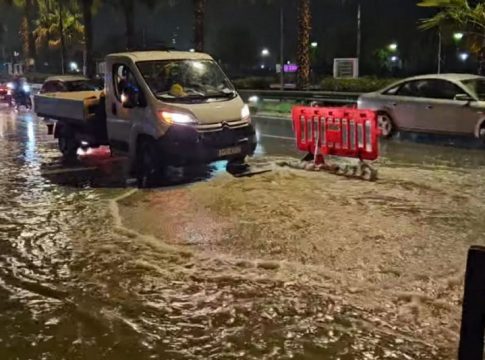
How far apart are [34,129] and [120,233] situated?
43.2ft

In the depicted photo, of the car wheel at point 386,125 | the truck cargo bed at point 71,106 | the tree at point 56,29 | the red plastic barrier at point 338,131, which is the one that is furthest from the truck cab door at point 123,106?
the tree at point 56,29

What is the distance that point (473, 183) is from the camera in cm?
995

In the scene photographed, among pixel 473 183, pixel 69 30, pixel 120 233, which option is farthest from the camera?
pixel 69 30

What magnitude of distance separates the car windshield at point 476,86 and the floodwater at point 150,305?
852 centimetres

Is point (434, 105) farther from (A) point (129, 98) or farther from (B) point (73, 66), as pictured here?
(B) point (73, 66)

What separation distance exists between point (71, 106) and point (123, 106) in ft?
7.02

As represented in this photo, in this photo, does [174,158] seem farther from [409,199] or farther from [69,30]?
[69,30]

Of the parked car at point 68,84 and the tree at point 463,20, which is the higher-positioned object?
the tree at point 463,20

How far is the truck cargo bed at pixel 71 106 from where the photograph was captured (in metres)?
12.2

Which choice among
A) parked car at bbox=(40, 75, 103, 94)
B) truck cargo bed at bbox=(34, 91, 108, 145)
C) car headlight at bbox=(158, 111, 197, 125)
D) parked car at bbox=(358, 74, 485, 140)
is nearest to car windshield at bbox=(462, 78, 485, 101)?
parked car at bbox=(358, 74, 485, 140)

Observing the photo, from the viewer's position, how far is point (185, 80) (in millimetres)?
10930

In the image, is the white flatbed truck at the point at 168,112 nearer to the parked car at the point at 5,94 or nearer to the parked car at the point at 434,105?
the parked car at the point at 434,105

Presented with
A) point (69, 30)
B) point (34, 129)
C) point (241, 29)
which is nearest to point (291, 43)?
point (241, 29)

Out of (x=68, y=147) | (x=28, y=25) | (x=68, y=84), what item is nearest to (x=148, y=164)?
(x=68, y=147)
